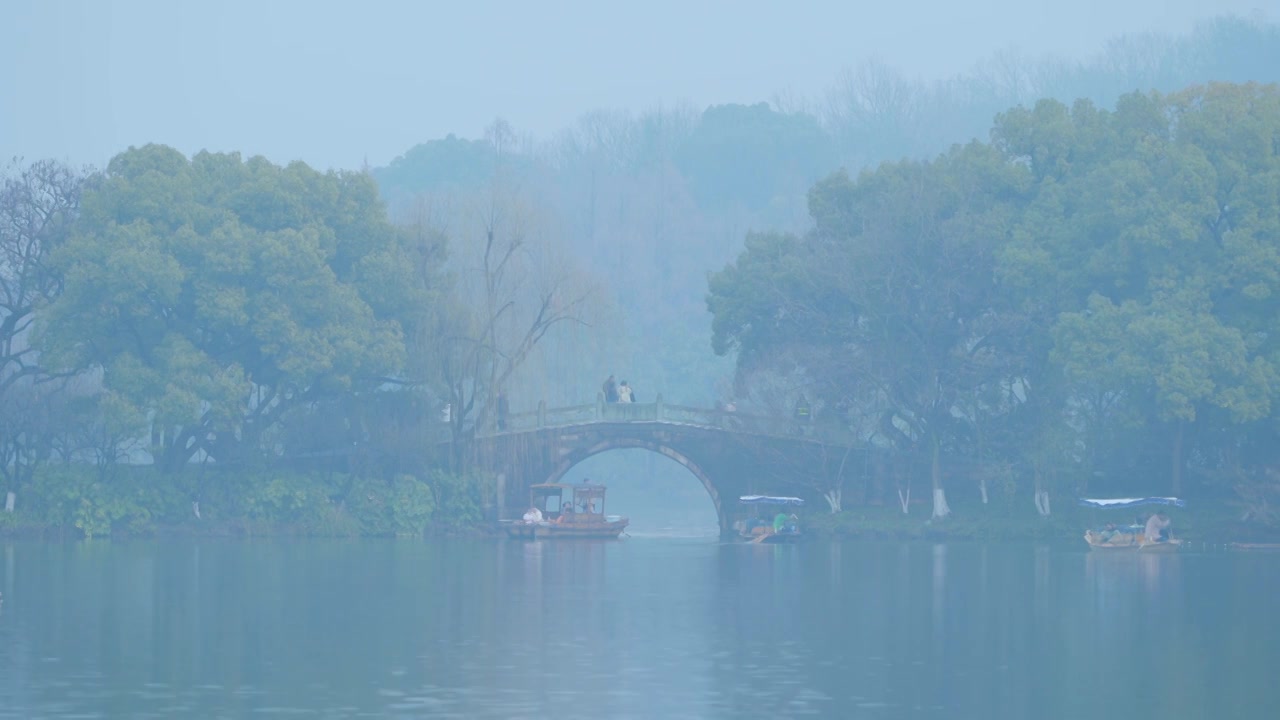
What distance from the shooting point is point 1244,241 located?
38.9m

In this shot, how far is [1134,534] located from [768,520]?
32.5 feet

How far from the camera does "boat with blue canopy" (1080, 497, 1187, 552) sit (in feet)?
126

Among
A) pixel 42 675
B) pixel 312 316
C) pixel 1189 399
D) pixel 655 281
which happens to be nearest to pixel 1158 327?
pixel 1189 399

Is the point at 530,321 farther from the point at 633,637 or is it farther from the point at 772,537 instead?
the point at 633,637

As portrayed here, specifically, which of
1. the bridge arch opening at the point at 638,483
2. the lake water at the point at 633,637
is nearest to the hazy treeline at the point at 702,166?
the bridge arch opening at the point at 638,483

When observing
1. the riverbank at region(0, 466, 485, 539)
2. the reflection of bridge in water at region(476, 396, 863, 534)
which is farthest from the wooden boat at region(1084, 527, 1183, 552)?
the riverbank at region(0, 466, 485, 539)

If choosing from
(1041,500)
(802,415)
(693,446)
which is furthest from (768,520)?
(1041,500)

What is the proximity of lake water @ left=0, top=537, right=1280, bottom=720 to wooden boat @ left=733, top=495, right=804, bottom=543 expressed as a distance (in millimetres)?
7612

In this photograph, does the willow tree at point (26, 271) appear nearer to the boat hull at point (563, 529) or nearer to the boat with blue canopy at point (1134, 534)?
the boat hull at point (563, 529)

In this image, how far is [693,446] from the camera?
45531mm

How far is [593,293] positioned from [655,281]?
32012mm

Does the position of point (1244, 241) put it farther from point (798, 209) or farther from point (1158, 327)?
point (798, 209)

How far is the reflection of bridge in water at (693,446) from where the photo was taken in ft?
146

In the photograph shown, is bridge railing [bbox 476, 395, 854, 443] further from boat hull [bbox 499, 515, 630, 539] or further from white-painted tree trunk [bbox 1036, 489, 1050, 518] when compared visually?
white-painted tree trunk [bbox 1036, 489, 1050, 518]
